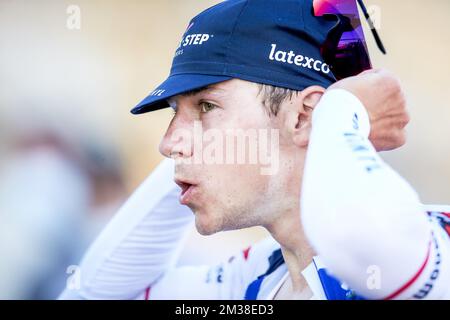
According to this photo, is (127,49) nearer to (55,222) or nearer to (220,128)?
(55,222)

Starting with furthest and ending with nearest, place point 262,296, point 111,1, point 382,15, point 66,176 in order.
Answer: point 66,176, point 111,1, point 382,15, point 262,296

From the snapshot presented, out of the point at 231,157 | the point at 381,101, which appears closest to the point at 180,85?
the point at 231,157

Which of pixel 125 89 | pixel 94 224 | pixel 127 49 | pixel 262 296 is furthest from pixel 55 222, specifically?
pixel 262 296

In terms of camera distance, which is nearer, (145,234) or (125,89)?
(145,234)

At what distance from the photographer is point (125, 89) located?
101 inches

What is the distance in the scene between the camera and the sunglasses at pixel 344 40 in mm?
1253

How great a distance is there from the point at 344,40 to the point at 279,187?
0.32 meters

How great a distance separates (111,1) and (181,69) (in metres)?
1.08

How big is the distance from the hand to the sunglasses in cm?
23

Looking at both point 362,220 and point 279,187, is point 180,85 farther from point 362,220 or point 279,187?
point 362,220

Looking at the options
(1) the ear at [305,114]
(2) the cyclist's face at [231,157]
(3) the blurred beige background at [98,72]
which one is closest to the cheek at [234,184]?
(2) the cyclist's face at [231,157]

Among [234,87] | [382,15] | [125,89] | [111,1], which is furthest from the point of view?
[125,89]

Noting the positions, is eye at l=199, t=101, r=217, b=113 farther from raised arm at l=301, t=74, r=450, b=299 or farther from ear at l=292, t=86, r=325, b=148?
raised arm at l=301, t=74, r=450, b=299

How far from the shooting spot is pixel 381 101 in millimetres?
1005
